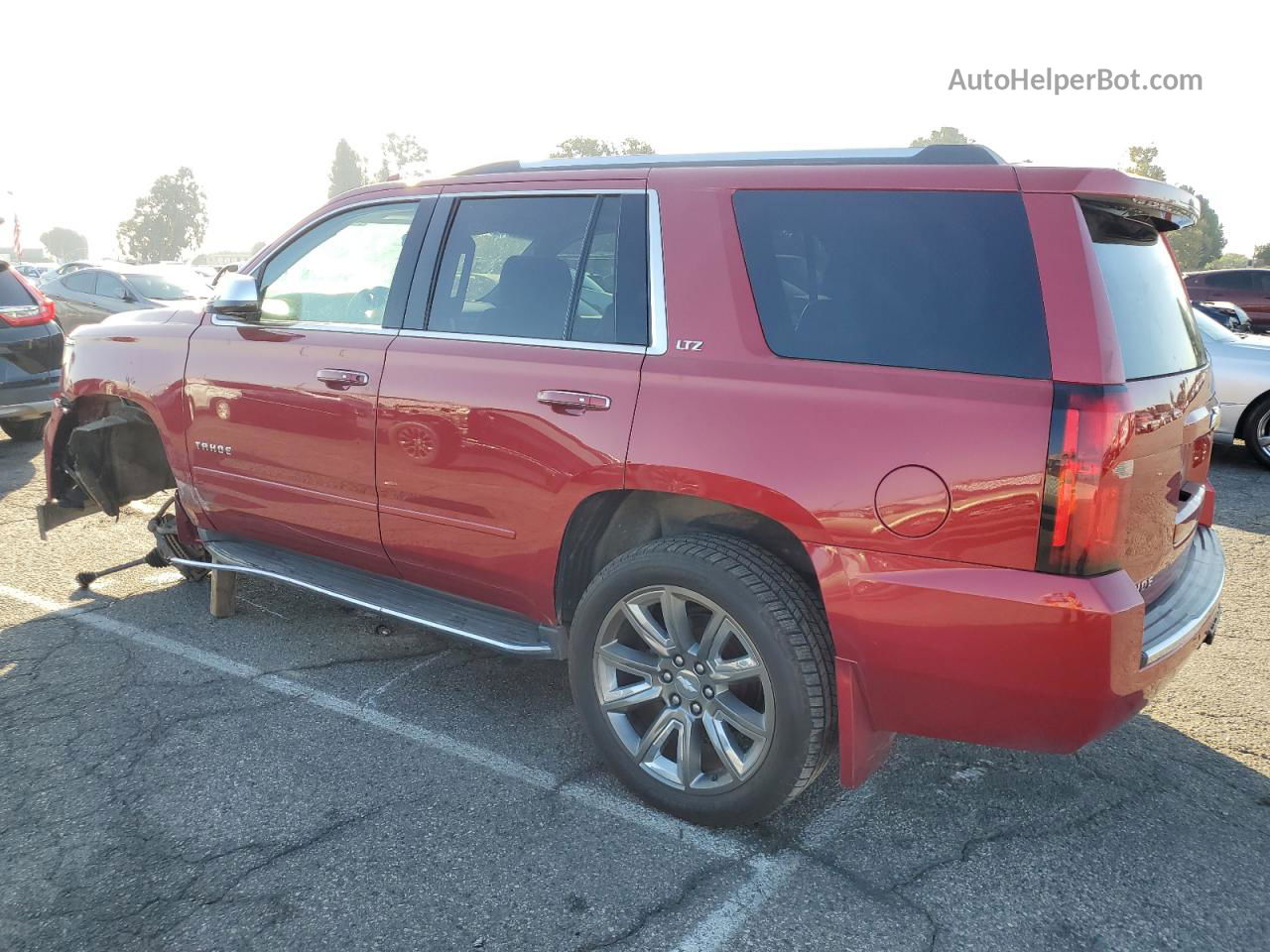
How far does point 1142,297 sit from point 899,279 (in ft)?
2.23

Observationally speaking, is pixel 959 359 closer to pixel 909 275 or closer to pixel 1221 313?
pixel 909 275

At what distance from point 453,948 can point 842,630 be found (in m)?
1.24

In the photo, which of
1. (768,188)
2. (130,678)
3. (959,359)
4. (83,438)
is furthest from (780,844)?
(83,438)

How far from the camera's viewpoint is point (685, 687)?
292 centimetres

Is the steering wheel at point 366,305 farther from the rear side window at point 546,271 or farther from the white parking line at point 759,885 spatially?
the white parking line at point 759,885

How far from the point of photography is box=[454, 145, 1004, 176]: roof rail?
2594 millimetres

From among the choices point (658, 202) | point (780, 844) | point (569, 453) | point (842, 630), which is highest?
point (658, 202)

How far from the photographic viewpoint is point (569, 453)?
10.0ft

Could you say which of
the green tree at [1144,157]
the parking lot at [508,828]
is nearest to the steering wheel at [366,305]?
the parking lot at [508,828]

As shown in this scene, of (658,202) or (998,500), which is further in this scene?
(658,202)

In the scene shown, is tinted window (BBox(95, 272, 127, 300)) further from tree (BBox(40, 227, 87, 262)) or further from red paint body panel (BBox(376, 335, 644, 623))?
tree (BBox(40, 227, 87, 262))

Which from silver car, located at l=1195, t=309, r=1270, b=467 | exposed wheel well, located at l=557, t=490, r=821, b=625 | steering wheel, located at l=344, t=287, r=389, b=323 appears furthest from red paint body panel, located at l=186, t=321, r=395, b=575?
silver car, located at l=1195, t=309, r=1270, b=467

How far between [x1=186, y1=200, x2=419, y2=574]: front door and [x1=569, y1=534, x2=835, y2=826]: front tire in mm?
1187

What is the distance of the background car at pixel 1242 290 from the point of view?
16781mm
